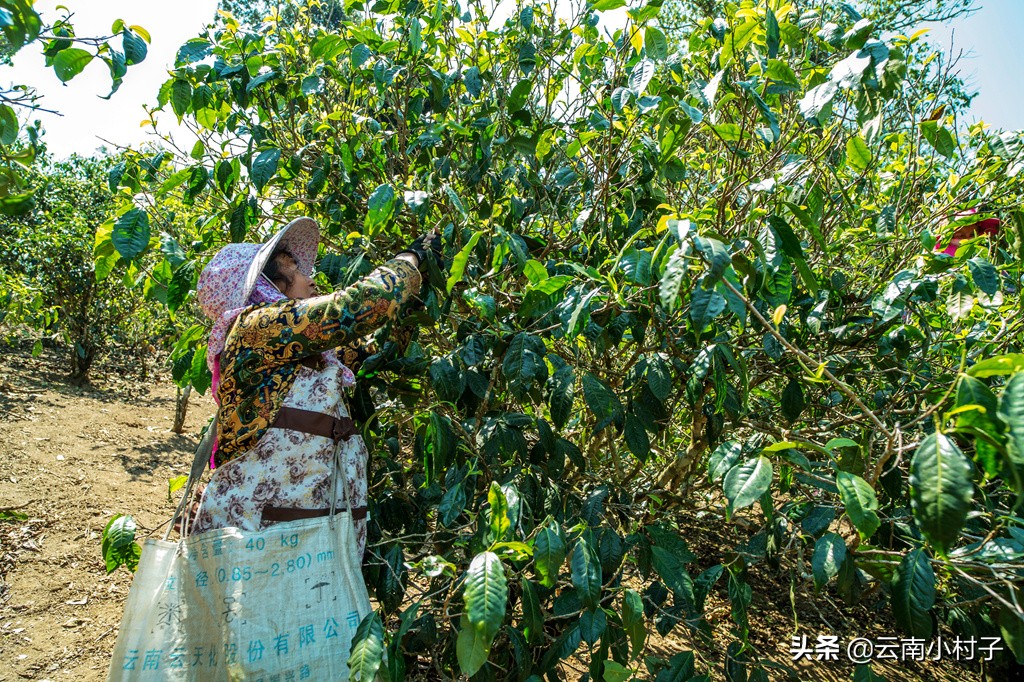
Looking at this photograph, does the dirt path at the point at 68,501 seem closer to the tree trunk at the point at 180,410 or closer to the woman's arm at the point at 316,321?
the tree trunk at the point at 180,410

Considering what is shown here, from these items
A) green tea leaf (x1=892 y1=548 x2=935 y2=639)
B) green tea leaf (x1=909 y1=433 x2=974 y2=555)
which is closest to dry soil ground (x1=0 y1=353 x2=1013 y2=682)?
green tea leaf (x1=892 y1=548 x2=935 y2=639)

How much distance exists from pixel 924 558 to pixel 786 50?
1.56 m

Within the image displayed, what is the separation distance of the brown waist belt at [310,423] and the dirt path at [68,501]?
2.05 m

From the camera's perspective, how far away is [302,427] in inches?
70.3

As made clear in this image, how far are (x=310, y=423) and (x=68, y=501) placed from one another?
3.58 metres

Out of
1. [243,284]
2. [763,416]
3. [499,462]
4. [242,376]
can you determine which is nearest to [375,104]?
[243,284]

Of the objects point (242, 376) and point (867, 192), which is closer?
point (242, 376)

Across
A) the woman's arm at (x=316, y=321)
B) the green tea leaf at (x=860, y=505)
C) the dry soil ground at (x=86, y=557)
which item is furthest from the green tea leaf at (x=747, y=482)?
the woman's arm at (x=316, y=321)

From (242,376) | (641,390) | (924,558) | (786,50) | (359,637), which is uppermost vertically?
(786,50)

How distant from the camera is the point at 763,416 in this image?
2773mm

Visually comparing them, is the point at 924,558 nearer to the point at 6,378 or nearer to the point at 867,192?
the point at 867,192

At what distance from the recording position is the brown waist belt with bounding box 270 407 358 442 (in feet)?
5.82

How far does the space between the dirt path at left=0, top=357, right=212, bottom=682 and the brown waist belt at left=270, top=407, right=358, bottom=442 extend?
2.05m

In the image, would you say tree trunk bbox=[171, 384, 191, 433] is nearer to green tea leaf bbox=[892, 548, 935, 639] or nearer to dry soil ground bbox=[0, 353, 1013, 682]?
dry soil ground bbox=[0, 353, 1013, 682]
